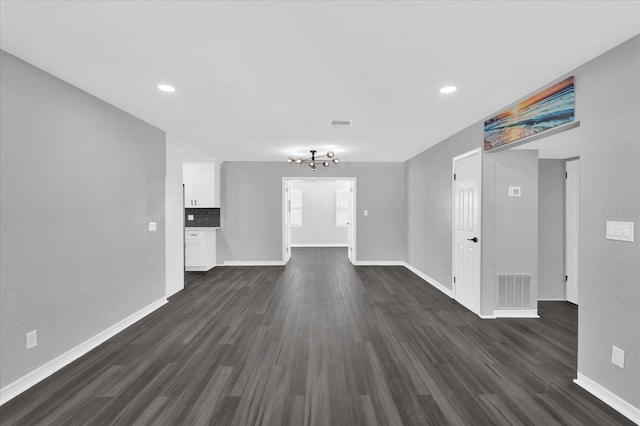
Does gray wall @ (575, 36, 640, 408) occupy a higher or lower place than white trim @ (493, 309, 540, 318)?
higher

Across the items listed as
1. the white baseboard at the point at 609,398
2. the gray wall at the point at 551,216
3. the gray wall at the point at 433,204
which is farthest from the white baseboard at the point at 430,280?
the white baseboard at the point at 609,398

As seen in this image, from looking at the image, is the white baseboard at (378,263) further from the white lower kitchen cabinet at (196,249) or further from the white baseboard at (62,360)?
the white baseboard at (62,360)

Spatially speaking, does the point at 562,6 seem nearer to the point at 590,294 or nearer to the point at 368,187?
the point at 590,294

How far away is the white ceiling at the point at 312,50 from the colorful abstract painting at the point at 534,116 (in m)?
0.13

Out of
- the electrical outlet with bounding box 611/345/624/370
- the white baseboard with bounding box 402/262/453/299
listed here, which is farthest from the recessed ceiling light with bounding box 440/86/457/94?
the white baseboard with bounding box 402/262/453/299

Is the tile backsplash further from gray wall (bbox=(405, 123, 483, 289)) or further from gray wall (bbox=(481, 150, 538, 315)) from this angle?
gray wall (bbox=(481, 150, 538, 315))

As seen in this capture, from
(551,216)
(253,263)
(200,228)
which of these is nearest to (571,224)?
(551,216)

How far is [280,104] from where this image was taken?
10.7 ft

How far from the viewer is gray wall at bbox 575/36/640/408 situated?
201 centimetres

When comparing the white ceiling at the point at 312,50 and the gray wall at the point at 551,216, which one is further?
the gray wall at the point at 551,216

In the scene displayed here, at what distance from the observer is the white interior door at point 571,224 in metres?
4.36

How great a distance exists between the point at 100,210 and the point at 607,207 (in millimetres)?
4626

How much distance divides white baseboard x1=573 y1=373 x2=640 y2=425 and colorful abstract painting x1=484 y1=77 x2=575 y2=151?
7.01 feet

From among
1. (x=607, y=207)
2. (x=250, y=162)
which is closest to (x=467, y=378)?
(x=607, y=207)
